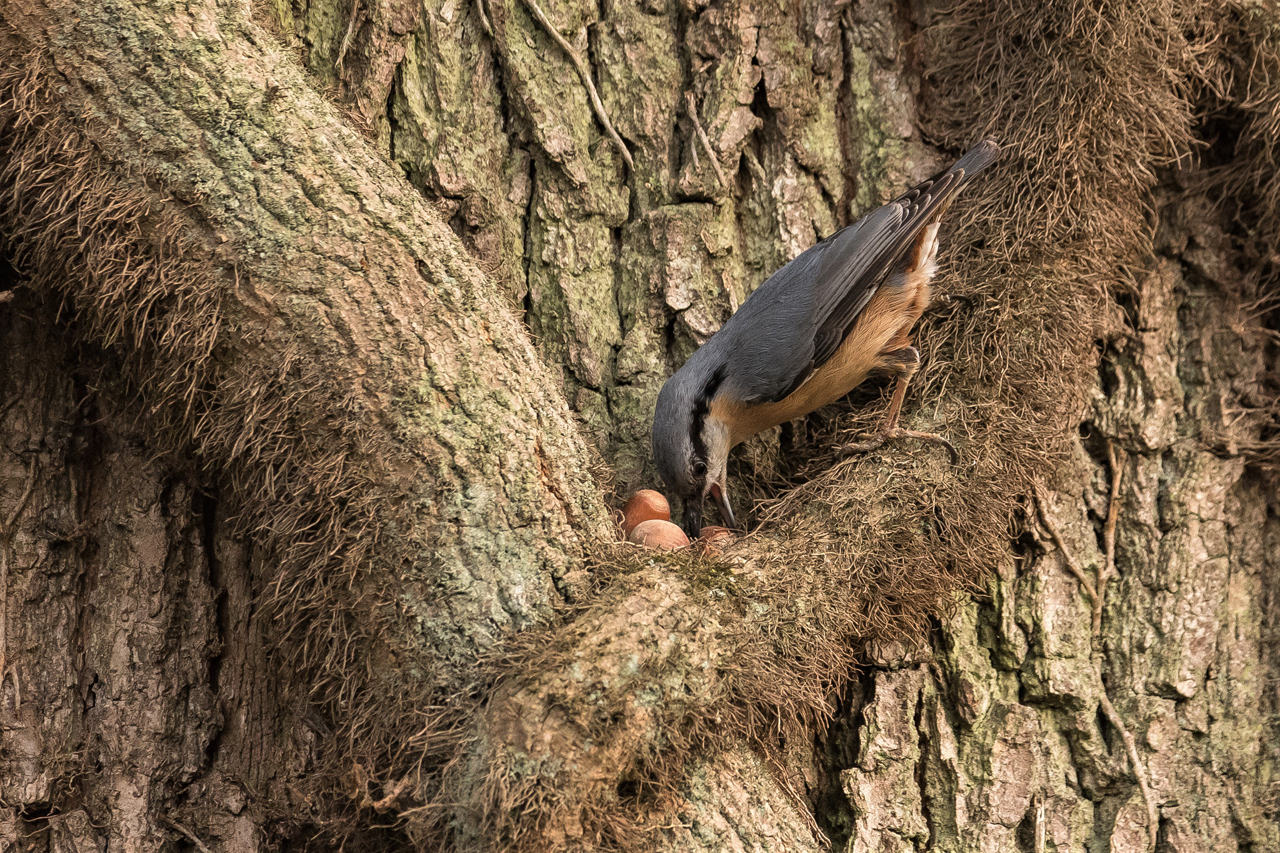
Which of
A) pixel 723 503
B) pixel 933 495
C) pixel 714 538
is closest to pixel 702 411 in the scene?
pixel 723 503

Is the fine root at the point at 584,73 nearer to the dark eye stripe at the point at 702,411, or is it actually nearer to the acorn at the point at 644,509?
the dark eye stripe at the point at 702,411

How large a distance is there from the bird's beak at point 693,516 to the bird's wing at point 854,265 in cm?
35

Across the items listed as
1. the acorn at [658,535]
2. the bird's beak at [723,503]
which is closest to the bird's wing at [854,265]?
the bird's beak at [723,503]

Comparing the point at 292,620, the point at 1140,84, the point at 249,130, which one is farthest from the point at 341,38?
the point at 1140,84

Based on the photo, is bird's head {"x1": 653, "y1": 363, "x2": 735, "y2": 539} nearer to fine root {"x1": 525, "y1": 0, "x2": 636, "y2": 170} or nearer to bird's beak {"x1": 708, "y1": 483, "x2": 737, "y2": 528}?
bird's beak {"x1": 708, "y1": 483, "x2": 737, "y2": 528}

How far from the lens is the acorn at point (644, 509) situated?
264 cm

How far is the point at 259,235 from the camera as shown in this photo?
220 centimetres

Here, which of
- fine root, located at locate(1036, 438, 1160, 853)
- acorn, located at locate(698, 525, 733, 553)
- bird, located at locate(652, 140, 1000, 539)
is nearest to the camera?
acorn, located at locate(698, 525, 733, 553)

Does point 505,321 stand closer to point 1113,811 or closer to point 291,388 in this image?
point 291,388

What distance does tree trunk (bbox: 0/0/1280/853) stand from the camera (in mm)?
2131

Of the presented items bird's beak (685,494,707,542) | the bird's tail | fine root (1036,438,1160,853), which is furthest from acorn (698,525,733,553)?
the bird's tail

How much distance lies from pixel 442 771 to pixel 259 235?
1.21 meters

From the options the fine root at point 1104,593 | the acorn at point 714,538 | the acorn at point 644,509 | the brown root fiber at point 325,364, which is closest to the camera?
the brown root fiber at point 325,364

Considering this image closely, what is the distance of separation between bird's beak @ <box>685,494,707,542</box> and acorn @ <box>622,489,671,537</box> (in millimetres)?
97
